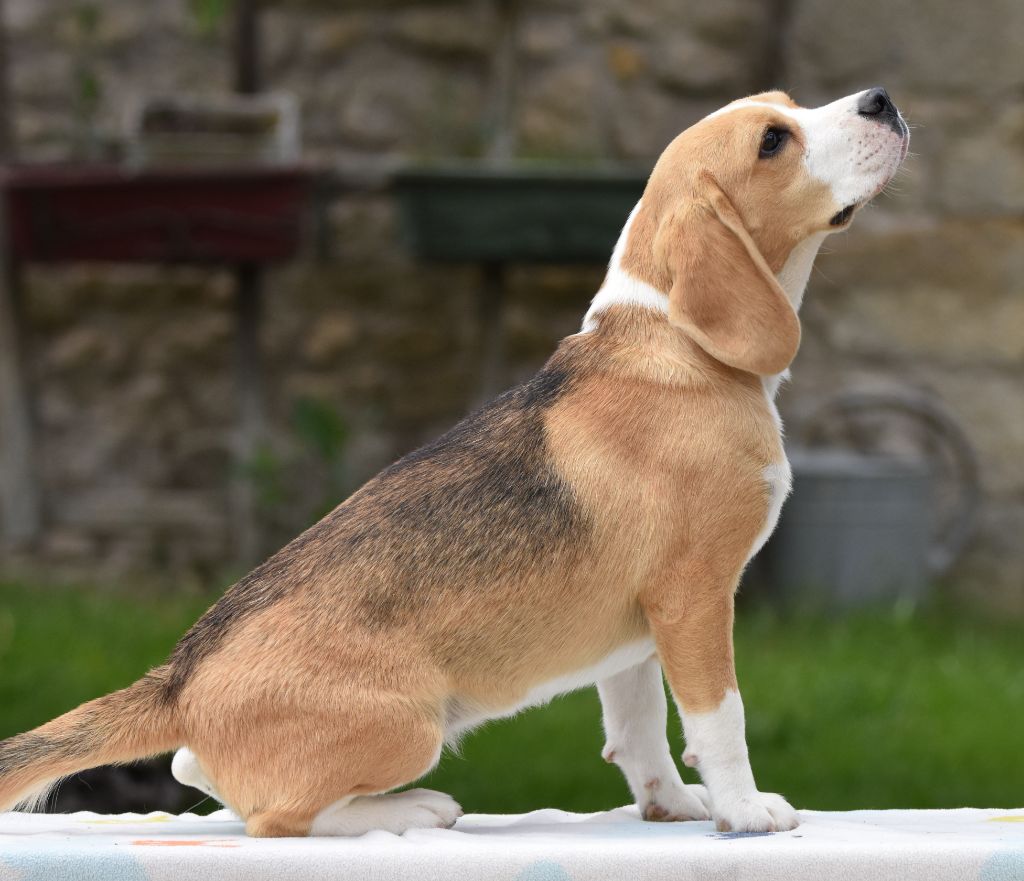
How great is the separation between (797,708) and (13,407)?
3769 mm

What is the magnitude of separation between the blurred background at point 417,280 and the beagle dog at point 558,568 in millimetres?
3149

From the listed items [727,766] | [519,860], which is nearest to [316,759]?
[519,860]

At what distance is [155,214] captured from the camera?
570 centimetres

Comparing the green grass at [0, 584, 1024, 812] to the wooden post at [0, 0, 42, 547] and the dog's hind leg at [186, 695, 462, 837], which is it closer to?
the wooden post at [0, 0, 42, 547]

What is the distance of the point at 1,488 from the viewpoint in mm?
6676

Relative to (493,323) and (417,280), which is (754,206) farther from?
(417,280)

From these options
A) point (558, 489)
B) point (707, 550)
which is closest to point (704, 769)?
point (707, 550)

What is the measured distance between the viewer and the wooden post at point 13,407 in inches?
253

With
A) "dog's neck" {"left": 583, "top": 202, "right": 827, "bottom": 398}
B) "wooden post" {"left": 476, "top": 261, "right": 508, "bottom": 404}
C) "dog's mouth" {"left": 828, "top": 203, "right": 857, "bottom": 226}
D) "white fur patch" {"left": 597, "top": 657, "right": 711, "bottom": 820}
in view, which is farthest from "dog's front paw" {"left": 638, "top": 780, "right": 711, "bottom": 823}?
"wooden post" {"left": 476, "top": 261, "right": 508, "bottom": 404}

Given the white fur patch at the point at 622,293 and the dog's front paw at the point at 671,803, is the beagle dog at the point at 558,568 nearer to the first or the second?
the white fur patch at the point at 622,293

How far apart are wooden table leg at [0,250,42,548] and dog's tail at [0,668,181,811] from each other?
4.67 metres

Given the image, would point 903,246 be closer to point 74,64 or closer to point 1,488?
point 74,64

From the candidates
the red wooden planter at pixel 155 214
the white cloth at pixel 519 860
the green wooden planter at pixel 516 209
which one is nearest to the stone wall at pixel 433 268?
the red wooden planter at pixel 155 214

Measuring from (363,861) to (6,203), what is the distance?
457 centimetres
